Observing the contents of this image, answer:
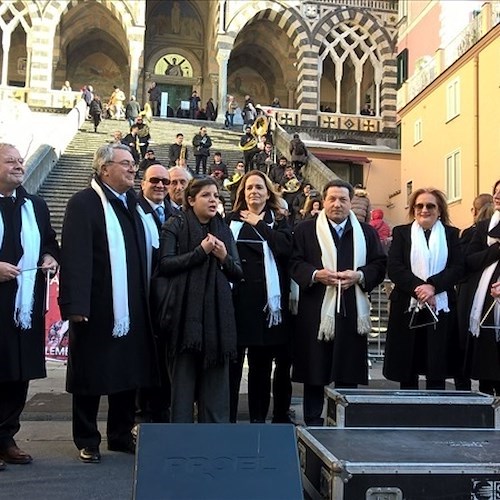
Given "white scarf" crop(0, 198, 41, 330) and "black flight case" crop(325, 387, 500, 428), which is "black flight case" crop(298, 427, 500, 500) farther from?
"white scarf" crop(0, 198, 41, 330)

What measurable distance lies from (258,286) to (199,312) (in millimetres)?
834

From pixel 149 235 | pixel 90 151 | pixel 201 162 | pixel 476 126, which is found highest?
pixel 476 126

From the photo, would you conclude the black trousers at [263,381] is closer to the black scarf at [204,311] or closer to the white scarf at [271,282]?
the white scarf at [271,282]

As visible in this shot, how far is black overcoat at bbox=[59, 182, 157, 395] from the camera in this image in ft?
12.8

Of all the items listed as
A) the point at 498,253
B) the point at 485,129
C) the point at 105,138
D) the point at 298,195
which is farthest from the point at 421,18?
the point at 498,253

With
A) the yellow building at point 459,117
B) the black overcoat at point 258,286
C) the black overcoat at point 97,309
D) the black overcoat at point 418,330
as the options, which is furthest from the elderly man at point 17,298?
the yellow building at point 459,117

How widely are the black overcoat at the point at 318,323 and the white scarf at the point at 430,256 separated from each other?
0.24m

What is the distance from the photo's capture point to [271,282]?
15.3 ft

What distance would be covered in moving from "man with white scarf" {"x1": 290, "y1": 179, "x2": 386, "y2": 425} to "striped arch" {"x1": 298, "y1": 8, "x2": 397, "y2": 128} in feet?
73.0

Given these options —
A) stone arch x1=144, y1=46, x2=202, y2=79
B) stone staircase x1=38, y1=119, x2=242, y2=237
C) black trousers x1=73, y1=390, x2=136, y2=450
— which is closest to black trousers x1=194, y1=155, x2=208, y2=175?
stone staircase x1=38, y1=119, x2=242, y2=237

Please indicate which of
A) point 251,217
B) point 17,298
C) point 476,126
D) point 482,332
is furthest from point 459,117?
point 17,298

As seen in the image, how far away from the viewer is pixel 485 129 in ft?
56.3

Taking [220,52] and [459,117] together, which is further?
[220,52]

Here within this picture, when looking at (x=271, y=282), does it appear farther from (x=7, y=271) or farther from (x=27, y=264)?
(x=7, y=271)
